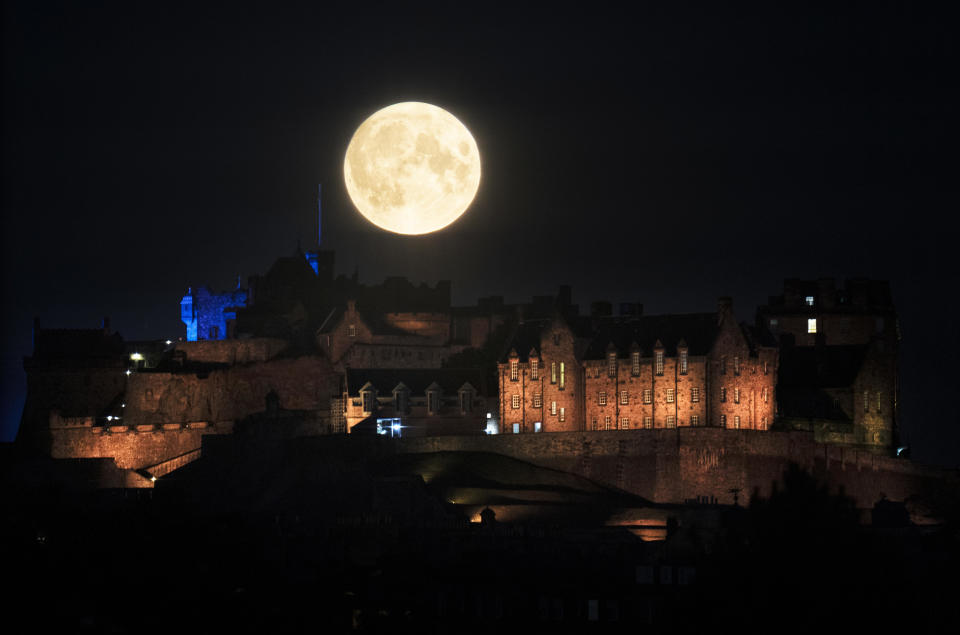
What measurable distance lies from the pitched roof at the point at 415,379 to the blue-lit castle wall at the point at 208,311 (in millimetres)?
21800

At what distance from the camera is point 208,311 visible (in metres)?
123

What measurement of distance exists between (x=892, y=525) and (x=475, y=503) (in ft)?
61.2

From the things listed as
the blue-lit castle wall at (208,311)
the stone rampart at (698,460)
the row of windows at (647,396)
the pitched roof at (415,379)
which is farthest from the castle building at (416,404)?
the blue-lit castle wall at (208,311)

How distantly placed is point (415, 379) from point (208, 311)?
Answer: 91.4 ft

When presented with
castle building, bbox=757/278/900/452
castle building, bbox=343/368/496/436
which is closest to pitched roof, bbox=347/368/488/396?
castle building, bbox=343/368/496/436

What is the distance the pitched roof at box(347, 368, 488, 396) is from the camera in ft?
325

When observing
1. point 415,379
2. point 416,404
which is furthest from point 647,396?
point 415,379

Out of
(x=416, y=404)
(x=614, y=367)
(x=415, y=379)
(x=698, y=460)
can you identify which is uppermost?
(x=614, y=367)

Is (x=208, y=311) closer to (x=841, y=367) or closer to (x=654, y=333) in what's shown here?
(x=654, y=333)

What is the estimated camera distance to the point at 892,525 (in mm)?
76875

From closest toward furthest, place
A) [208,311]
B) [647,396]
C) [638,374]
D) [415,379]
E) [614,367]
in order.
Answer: [647,396], [638,374], [614,367], [415,379], [208,311]

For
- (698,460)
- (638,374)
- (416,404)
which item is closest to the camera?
(698,460)

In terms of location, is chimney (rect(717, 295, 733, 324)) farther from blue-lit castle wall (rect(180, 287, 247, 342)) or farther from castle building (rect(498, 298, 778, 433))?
blue-lit castle wall (rect(180, 287, 247, 342))

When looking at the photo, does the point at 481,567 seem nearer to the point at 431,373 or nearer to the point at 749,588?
the point at 749,588
